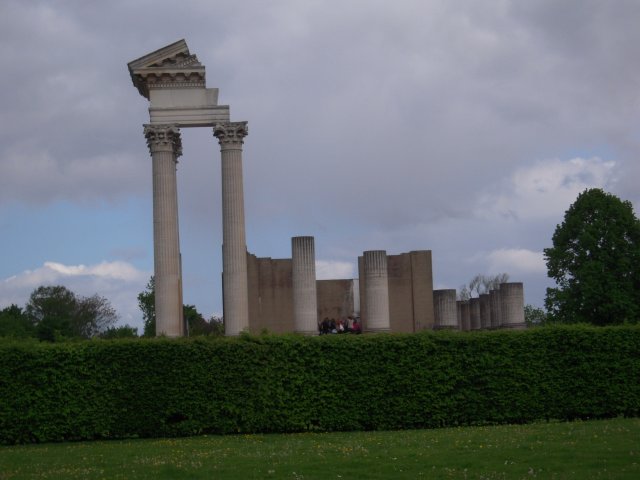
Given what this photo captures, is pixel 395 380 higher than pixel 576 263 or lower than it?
lower

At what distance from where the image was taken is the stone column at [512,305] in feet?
147

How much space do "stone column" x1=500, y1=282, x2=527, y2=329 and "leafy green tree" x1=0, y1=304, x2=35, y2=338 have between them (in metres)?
39.4

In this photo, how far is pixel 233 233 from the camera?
126ft

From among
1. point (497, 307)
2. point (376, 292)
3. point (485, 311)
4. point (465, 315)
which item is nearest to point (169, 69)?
point (376, 292)

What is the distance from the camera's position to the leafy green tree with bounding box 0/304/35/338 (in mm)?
80562

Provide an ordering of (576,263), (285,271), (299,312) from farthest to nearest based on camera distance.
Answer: (576,263) → (285,271) → (299,312)


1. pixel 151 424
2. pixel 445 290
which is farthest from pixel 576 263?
pixel 151 424

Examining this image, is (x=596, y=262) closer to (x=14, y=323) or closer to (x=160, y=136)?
(x=160, y=136)

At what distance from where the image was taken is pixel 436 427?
29750 millimetres

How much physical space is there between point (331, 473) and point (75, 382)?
13407 mm

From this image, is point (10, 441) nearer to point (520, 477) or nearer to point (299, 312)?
point (299, 312)

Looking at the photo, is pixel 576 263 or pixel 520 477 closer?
pixel 520 477

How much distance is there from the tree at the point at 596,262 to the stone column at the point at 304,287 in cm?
2074

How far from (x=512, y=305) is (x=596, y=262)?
1115cm
